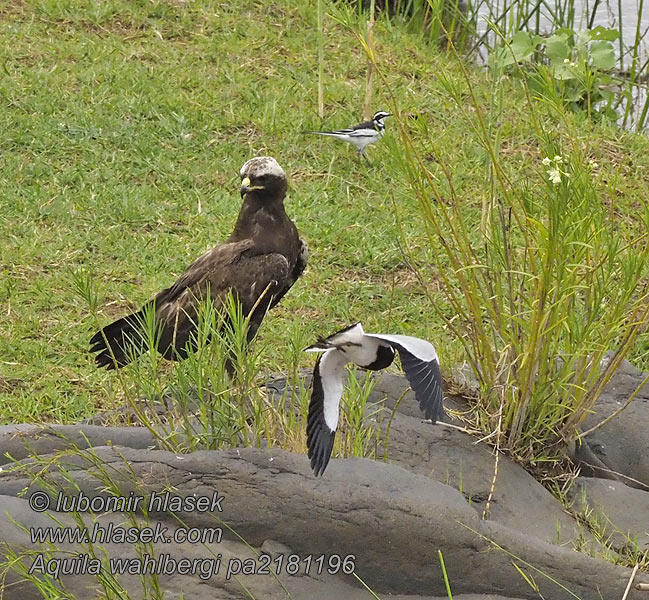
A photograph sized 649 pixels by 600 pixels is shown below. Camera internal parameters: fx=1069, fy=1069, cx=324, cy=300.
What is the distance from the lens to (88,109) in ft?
21.9

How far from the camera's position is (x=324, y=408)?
3.00 metres

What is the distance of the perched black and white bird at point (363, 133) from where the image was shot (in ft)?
20.5

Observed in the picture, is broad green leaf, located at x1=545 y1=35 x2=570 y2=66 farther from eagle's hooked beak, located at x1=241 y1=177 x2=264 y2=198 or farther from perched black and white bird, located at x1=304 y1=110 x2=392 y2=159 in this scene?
eagle's hooked beak, located at x1=241 y1=177 x2=264 y2=198

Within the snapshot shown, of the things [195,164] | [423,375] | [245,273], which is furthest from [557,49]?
[423,375]

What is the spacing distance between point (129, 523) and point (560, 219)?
1523 millimetres

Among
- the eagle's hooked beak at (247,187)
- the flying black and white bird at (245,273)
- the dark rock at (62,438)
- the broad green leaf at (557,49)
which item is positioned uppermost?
the broad green leaf at (557,49)

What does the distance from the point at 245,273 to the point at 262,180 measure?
46 cm

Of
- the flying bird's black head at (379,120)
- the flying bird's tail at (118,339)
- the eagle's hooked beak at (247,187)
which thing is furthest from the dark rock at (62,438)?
the flying bird's black head at (379,120)

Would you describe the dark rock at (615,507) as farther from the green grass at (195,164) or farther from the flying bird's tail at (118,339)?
the flying bird's tail at (118,339)

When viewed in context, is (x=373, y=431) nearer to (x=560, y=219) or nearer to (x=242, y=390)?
(x=242, y=390)

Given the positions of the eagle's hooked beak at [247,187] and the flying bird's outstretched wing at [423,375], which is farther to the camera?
the eagle's hooked beak at [247,187]

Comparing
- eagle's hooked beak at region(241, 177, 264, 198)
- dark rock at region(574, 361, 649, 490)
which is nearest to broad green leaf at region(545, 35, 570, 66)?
eagle's hooked beak at region(241, 177, 264, 198)

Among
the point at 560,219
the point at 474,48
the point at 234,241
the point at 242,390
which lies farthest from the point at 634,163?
the point at 242,390

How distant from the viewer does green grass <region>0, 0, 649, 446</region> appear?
16.2 ft
